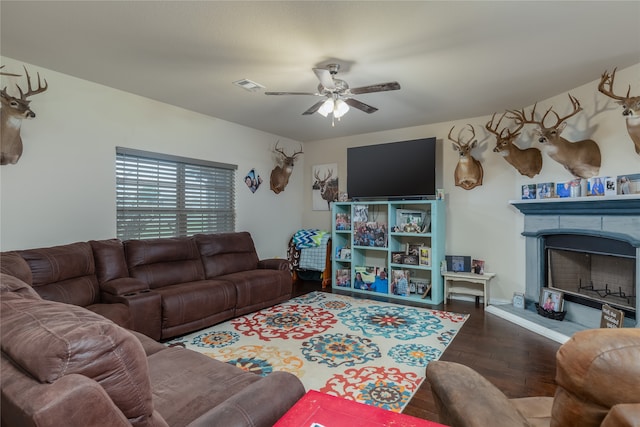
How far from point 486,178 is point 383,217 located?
5.24 ft

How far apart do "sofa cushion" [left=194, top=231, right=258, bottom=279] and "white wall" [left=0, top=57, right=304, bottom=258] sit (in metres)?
1.02

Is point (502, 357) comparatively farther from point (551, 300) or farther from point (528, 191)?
point (528, 191)

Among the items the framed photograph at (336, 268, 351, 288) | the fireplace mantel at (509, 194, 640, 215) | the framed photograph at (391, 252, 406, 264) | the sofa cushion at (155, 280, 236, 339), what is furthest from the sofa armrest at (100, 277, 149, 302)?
the fireplace mantel at (509, 194, 640, 215)

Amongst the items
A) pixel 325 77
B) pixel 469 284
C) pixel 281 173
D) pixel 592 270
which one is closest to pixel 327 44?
pixel 325 77

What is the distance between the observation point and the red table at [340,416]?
0.96m

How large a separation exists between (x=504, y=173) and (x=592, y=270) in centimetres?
150

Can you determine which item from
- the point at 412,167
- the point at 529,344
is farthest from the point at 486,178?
the point at 529,344

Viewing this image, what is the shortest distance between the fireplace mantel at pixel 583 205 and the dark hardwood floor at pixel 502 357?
133cm

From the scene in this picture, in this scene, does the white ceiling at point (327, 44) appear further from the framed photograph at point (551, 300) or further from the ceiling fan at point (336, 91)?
the framed photograph at point (551, 300)

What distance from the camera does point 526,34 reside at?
242cm

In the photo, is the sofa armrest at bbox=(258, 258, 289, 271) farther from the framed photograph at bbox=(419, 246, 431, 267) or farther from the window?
the framed photograph at bbox=(419, 246, 431, 267)

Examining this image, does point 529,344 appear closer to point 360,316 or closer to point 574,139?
point 360,316

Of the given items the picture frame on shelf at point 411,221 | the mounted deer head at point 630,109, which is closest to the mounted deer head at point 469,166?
the picture frame on shelf at point 411,221

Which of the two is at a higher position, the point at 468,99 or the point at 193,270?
the point at 468,99
